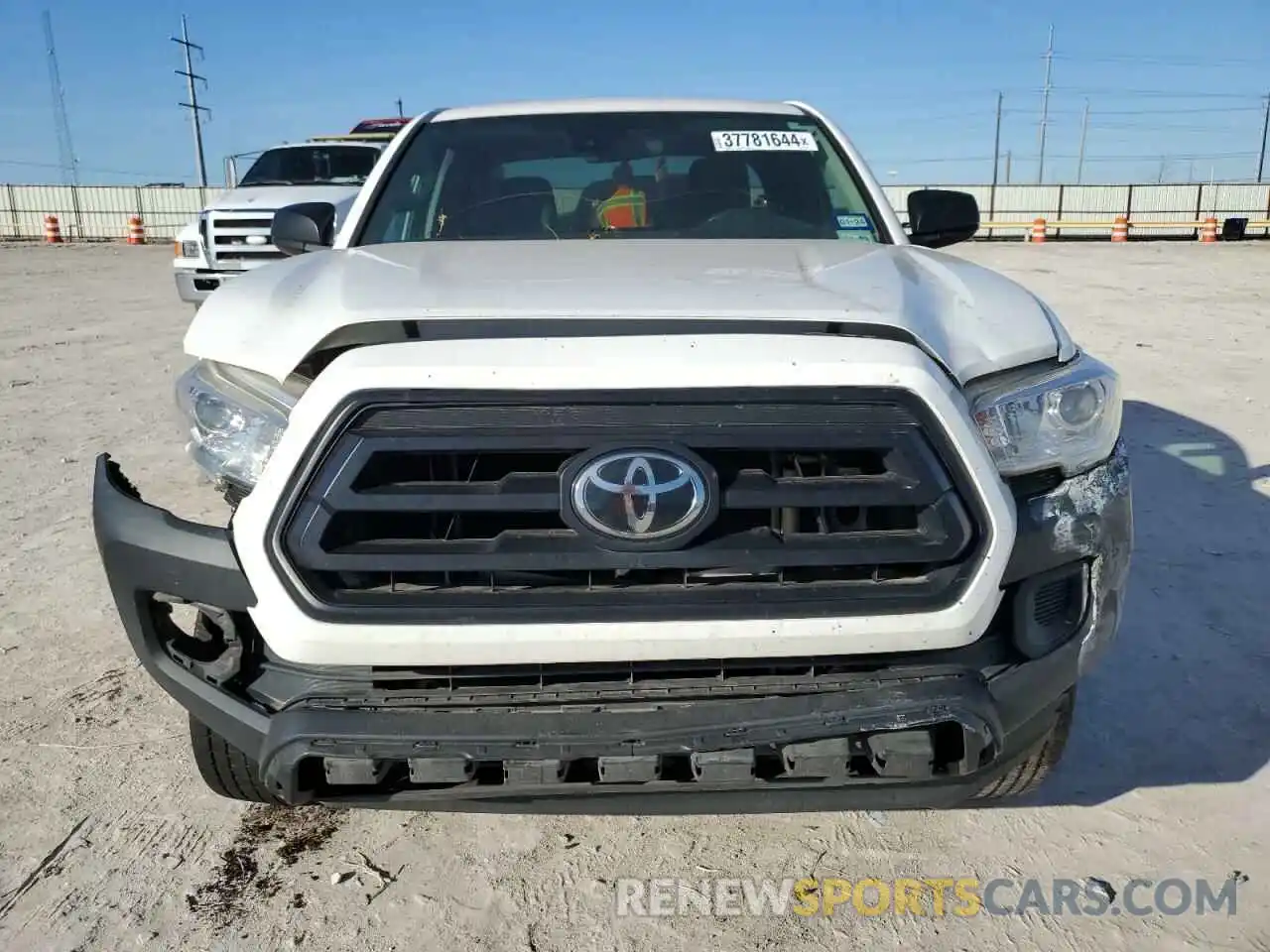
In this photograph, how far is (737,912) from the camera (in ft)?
7.20

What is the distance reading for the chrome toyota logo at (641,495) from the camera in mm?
1813

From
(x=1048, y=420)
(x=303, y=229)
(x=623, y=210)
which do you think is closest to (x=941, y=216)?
(x=623, y=210)

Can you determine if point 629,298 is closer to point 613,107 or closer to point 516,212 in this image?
point 516,212

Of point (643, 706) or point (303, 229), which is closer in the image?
point (643, 706)

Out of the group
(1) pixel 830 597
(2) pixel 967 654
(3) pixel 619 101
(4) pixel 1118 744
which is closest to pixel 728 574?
(1) pixel 830 597

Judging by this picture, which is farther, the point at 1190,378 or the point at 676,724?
the point at 1190,378

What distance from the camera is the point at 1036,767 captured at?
2.41m

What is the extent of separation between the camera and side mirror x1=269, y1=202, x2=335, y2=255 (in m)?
3.55

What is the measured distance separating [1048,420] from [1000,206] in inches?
1508

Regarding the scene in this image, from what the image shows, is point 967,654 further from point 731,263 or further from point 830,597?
point 731,263

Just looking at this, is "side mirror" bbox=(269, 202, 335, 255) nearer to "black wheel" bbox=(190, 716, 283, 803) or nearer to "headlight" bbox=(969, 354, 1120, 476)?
"black wheel" bbox=(190, 716, 283, 803)

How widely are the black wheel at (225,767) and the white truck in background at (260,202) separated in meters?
7.54

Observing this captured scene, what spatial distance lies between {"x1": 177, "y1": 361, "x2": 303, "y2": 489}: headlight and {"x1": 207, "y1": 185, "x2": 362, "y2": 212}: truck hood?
27.3ft

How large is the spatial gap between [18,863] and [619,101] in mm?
3107
